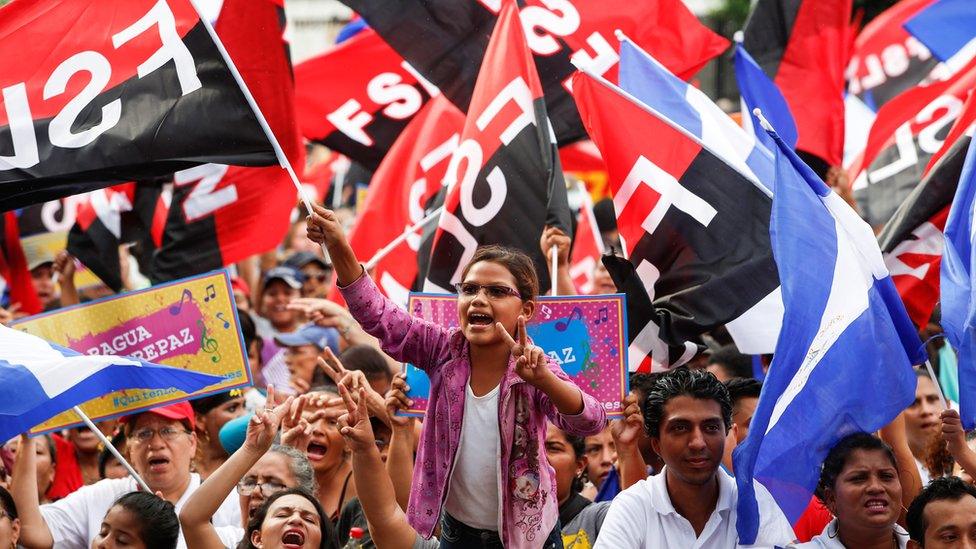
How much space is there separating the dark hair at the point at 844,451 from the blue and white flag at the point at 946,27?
424 cm

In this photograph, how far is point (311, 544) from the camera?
18.5 ft

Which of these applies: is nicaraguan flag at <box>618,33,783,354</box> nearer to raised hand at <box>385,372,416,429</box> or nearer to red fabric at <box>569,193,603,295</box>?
raised hand at <box>385,372,416,429</box>

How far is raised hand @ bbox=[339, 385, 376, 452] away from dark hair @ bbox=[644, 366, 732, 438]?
1.03 metres

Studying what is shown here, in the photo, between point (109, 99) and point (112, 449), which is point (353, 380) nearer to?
point (112, 449)

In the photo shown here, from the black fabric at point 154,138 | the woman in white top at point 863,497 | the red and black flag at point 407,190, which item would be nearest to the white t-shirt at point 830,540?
the woman in white top at point 863,497

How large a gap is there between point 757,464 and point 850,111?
6.05 meters

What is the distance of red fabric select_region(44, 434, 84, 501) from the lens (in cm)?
783

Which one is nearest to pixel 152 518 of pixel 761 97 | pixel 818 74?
pixel 761 97

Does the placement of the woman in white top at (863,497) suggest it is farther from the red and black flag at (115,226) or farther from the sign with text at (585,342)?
the red and black flag at (115,226)

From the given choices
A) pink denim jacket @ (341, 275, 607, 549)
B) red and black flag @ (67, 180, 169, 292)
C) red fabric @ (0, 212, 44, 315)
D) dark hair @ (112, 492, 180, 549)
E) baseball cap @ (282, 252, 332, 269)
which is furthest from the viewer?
baseball cap @ (282, 252, 332, 269)

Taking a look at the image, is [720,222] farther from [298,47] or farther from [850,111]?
[298,47]

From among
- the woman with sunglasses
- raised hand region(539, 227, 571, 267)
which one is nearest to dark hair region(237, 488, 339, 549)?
the woman with sunglasses

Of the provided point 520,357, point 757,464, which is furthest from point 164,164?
point 757,464

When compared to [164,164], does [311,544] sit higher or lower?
lower
